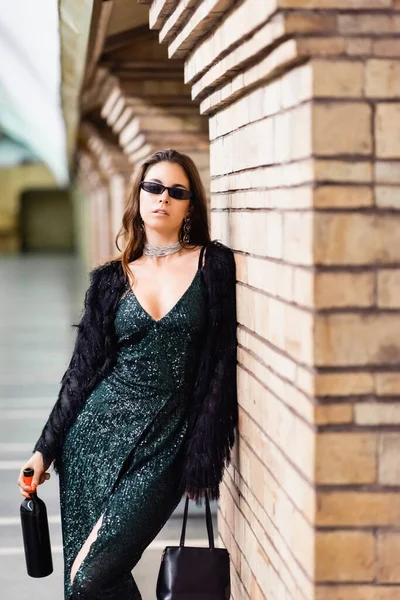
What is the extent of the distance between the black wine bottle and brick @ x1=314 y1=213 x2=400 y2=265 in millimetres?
1537

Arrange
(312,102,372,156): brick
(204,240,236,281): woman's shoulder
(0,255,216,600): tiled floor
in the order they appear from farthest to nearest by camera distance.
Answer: (0,255,216,600): tiled floor
(204,240,236,281): woman's shoulder
(312,102,372,156): brick

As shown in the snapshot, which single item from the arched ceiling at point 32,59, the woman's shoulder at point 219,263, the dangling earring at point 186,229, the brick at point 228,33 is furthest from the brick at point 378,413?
the arched ceiling at point 32,59

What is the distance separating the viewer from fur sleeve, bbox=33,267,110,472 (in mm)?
3148

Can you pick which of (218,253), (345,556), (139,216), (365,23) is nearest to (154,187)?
(139,216)

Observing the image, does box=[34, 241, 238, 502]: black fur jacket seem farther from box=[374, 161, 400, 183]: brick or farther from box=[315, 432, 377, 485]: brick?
box=[374, 161, 400, 183]: brick

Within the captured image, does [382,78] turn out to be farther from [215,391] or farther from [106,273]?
[106,273]

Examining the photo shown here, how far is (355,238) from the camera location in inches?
82.5

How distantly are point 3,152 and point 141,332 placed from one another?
1093 inches

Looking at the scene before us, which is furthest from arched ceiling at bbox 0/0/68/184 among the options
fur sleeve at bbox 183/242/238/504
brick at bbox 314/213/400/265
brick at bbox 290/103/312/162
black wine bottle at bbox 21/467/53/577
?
brick at bbox 314/213/400/265

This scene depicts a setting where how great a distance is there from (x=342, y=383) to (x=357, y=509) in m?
0.29

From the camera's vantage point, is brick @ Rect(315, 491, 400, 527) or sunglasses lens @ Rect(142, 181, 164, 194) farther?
sunglasses lens @ Rect(142, 181, 164, 194)

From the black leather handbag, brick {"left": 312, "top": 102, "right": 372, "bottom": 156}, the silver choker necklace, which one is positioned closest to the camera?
brick {"left": 312, "top": 102, "right": 372, "bottom": 156}

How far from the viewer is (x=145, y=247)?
3.22 meters

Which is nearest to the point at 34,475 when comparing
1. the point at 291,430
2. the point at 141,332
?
the point at 141,332
